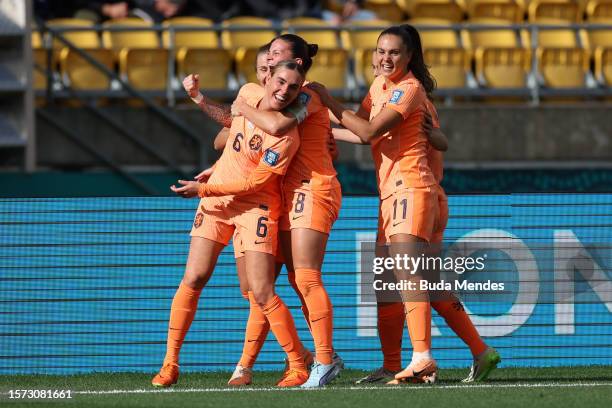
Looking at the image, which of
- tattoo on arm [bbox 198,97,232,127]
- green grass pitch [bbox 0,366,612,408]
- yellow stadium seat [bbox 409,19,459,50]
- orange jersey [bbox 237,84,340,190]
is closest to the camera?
green grass pitch [bbox 0,366,612,408]

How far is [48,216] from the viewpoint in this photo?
884cm

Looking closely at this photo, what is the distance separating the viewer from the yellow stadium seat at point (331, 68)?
1522 centimetres

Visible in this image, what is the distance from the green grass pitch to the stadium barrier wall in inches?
11.1

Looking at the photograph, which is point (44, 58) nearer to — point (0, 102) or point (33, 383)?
point (0, 102)

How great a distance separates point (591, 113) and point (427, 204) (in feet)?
26.4

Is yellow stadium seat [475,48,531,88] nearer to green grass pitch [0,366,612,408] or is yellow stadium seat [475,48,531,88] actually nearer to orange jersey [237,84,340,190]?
green grass pitch [0,366,612,408]

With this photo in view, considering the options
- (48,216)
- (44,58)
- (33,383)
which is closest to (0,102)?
(44,58)

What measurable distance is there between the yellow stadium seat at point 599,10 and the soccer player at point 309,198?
9.91m

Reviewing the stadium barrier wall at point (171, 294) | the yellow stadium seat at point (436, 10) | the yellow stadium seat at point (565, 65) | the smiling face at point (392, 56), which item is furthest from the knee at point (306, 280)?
the yellow stadium seat at point (436, 10)

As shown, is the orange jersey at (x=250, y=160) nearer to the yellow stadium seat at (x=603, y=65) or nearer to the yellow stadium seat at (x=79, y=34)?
the yellow stadium seat at (x=79, y=34)

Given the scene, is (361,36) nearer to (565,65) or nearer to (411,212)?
(565,65)

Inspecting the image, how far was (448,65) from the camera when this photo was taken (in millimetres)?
15477

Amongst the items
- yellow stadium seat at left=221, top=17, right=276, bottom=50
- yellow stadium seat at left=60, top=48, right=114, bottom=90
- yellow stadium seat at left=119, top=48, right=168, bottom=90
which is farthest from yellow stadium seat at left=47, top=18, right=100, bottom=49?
yellow stadium seat at left=221, top=17, right=276, bottom=50

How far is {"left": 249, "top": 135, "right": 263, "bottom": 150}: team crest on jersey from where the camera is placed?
7578mm
